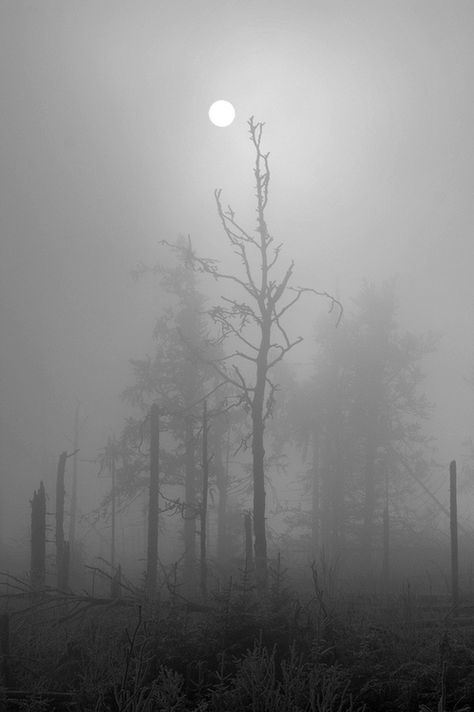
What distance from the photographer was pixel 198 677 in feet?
30.5

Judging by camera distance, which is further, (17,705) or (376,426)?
(376,426)

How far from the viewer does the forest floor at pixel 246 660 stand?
8070 mm

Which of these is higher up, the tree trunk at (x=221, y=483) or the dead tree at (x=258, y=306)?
the dead tree at (x=258, y=306)

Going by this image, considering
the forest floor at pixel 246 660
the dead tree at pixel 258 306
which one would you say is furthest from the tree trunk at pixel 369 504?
the forest floor at pixel 246 660

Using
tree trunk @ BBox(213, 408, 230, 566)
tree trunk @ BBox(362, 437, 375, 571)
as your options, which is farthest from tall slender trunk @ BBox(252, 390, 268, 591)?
tree trunk @ BBox(362, 437, 375, 571)

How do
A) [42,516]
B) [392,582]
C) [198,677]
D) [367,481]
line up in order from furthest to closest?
[367,481] < [392,582] < [42,516] < [198,677]

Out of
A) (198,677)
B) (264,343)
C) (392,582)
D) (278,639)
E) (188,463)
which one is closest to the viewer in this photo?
(198,677)

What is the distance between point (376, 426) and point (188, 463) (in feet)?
29.0

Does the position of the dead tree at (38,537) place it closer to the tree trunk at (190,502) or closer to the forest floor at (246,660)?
the forest floor at (246,660)

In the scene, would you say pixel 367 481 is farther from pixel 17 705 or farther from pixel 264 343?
pixel 17 705

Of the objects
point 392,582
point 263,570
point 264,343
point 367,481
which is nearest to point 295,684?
point 263,570

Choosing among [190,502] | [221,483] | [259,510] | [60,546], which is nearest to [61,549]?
[60,546]

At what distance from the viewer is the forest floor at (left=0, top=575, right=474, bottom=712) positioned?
807cm

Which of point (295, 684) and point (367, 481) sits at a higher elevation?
point (367, 481)
